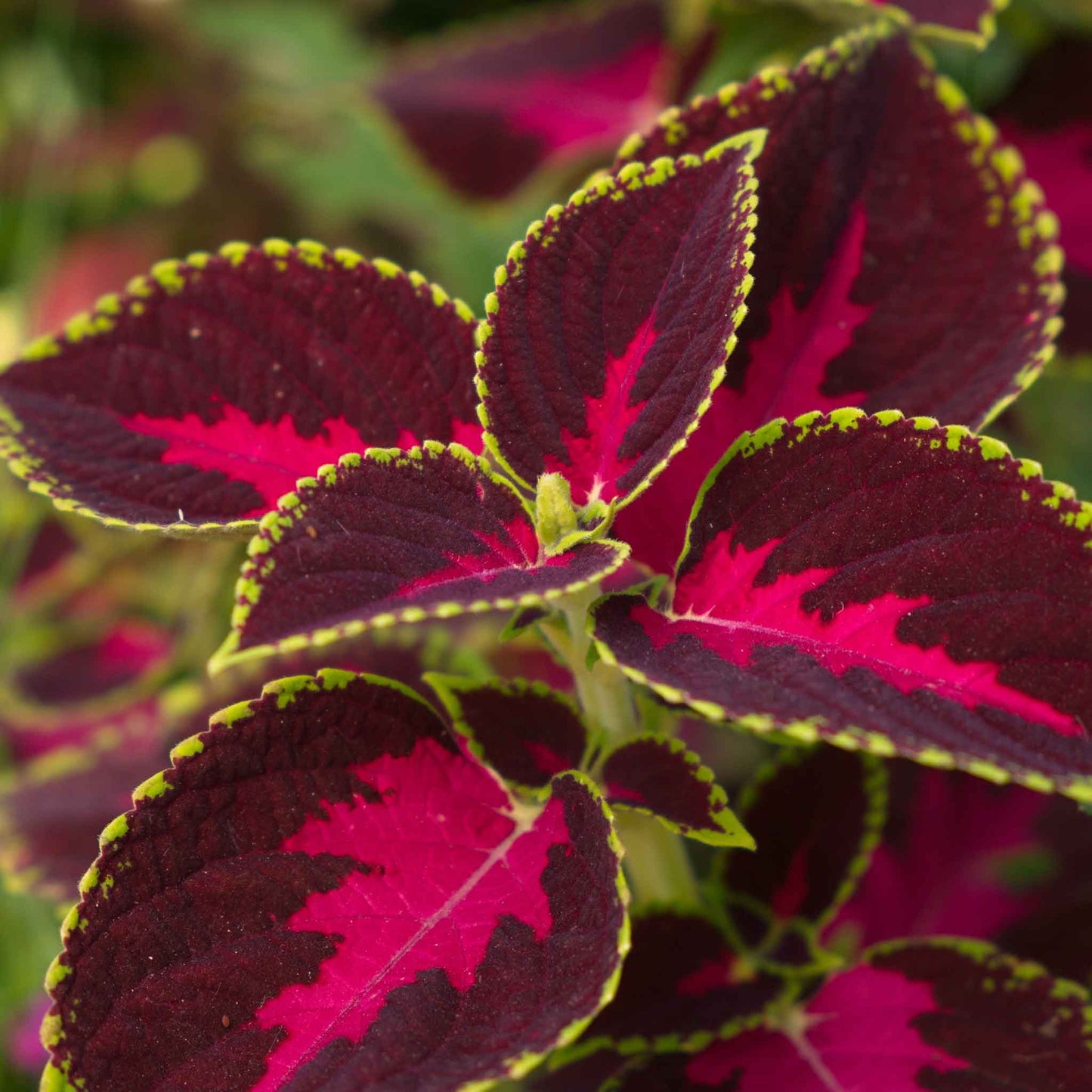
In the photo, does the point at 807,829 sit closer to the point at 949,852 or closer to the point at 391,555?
the point at 949,852

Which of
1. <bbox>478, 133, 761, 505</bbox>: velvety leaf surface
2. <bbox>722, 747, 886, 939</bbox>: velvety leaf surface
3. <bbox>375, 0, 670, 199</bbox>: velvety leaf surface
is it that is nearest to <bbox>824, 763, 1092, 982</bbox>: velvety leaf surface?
<bbox>722, 747, 886, 939</bbox>: velvety leaf surface

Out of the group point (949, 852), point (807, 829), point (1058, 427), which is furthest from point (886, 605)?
point (1058, 427)

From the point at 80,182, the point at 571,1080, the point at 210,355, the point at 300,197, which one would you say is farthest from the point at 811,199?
the point at 80,182

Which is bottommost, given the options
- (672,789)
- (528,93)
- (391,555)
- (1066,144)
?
(672,789)

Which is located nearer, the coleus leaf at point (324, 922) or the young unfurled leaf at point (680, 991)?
the coleus leaf at point (324, 922)

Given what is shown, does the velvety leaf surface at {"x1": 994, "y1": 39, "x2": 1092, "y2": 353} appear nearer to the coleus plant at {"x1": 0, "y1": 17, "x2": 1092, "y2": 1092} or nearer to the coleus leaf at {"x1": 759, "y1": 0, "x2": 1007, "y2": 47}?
the coleus leaf at {"x1": 759, "y1": 0, "x2": 1007, "y2": 47}

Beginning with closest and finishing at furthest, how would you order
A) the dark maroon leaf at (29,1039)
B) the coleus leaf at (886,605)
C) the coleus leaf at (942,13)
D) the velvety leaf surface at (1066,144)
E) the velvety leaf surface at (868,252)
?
the coleus leaf at (886,605)
the velvety leaf surface at (868,252)
the coleus leaf at (942,13)
the velvety leaf surface at (1066,144)
the dark maroon leaf at (29,1039)

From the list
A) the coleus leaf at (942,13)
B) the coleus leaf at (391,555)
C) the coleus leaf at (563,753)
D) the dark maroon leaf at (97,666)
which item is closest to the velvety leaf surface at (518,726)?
the coleus leaf at (563,753)

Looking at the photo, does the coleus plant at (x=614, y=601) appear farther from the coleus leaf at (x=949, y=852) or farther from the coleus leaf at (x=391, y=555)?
the coleus leaf at (x=949, y=852)
